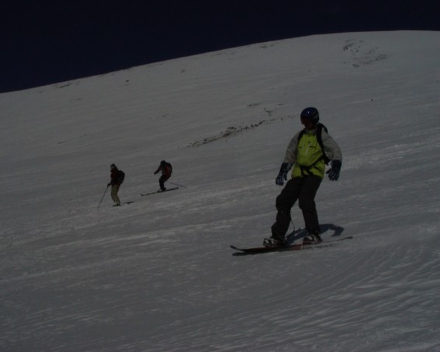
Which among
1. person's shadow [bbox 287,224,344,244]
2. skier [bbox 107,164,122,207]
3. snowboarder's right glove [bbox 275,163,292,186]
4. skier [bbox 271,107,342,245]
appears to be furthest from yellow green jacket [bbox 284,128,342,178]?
skier [bbox 107,164,122,207]

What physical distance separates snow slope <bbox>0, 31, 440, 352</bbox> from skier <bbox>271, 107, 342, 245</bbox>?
1.44ft

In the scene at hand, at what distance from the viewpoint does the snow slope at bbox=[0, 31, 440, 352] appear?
3.30 metres

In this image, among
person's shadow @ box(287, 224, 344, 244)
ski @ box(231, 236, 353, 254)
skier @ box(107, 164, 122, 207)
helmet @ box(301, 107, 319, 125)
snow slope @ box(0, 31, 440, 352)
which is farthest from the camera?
skier @ box(107, 164, 122, 207)

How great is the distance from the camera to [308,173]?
5.82m

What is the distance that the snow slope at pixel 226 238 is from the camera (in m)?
3.30

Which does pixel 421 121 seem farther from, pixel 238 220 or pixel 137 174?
pixel 238 220

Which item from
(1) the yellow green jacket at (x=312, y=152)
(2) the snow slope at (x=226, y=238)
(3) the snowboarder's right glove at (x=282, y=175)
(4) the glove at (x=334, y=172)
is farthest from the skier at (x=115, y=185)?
(4) the glove at (x=334, y=172)

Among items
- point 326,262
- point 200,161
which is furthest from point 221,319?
point 200,161

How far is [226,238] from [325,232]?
133 centimetres

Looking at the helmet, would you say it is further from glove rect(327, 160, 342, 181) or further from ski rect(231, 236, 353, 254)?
ski rect(231, 236, 353, 254)

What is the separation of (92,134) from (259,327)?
27.6 metres

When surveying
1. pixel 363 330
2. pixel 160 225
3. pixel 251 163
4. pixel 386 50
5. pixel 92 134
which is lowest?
pixel 363 330

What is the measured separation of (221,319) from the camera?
11.9 ft

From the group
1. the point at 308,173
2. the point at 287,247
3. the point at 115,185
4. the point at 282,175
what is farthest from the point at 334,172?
the point at 115,185
